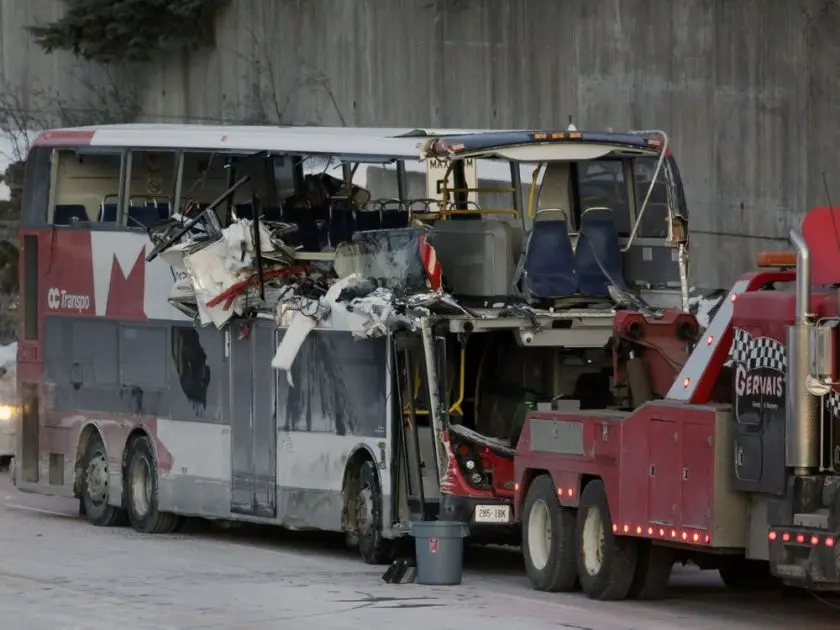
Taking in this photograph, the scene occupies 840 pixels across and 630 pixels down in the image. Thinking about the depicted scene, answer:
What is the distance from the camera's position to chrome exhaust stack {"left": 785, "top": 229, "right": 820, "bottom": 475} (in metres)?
14.6

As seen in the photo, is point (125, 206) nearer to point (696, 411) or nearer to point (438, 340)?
point (438, 340)

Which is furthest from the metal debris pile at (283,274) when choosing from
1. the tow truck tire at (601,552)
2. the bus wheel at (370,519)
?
the tow truck tire at (601,552)

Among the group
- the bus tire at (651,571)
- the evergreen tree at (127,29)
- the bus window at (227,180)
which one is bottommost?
the bus tire at (651,571)

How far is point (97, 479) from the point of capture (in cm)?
2548

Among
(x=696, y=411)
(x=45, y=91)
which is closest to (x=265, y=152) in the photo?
(x=696, y=411)

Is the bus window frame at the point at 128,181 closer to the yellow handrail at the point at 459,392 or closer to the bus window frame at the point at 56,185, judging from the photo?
the bus window frame at the point at 56,185

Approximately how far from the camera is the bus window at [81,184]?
25.6m

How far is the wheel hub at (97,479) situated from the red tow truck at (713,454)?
787 centimetres

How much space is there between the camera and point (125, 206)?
25.0 meters

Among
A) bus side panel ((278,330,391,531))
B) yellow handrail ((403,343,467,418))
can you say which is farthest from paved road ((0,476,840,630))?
yellow handrail ((403,343,467,418))

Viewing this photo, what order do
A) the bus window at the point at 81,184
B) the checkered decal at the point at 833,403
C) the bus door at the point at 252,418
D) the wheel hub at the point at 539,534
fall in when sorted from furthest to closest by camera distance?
the bus window at the point at 81,184, the bus door at the point at 252,418, the wheel hub at the point at 539,534, the checkered decal at the point at 833,403

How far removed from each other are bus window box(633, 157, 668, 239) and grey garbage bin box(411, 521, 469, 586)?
4.42 meters

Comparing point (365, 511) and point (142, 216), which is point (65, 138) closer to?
point (142, 216)

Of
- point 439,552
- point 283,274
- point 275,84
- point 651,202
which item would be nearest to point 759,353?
point 439,552
